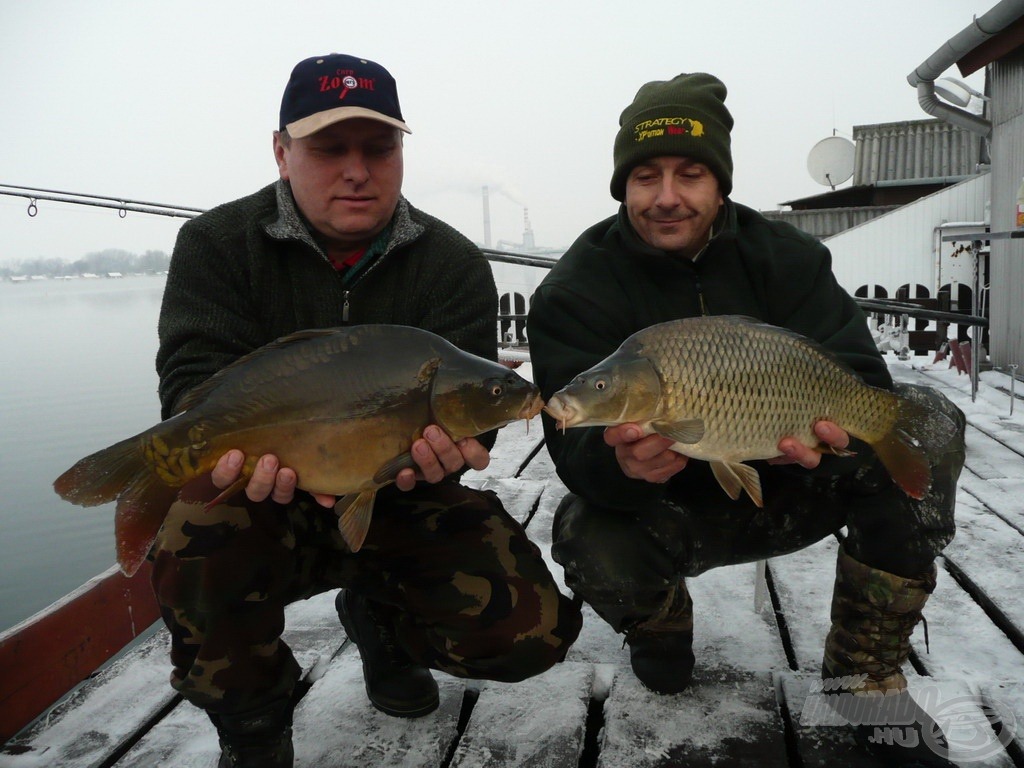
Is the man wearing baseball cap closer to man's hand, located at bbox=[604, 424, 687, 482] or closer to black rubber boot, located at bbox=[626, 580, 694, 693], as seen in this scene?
black rubber boot, located at bbox=[626, 580, 694, 693]

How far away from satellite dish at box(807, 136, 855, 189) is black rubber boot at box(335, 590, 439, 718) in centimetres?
2111

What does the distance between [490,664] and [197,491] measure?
810mm

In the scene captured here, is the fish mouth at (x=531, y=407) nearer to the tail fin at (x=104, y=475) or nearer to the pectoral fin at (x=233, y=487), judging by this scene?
the pectoral fin at (x=233, y=487)

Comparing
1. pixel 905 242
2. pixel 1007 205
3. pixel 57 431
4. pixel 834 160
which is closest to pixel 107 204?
pixel 57 431

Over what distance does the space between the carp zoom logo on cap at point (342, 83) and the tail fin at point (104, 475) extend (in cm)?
104

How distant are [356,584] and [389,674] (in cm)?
24

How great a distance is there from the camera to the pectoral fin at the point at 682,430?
5.69 ft

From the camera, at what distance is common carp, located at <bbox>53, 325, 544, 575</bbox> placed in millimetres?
1694

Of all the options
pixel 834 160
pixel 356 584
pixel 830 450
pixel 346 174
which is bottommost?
pixel 356 584

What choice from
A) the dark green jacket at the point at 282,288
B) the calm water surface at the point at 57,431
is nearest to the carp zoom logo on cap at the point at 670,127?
the dark green jacket at the point at 282,288

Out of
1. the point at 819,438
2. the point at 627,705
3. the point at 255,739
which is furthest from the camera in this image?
the point at 627,705

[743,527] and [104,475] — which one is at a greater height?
[104,475]

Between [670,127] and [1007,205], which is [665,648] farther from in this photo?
[1007,205]

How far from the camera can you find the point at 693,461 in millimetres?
2264
